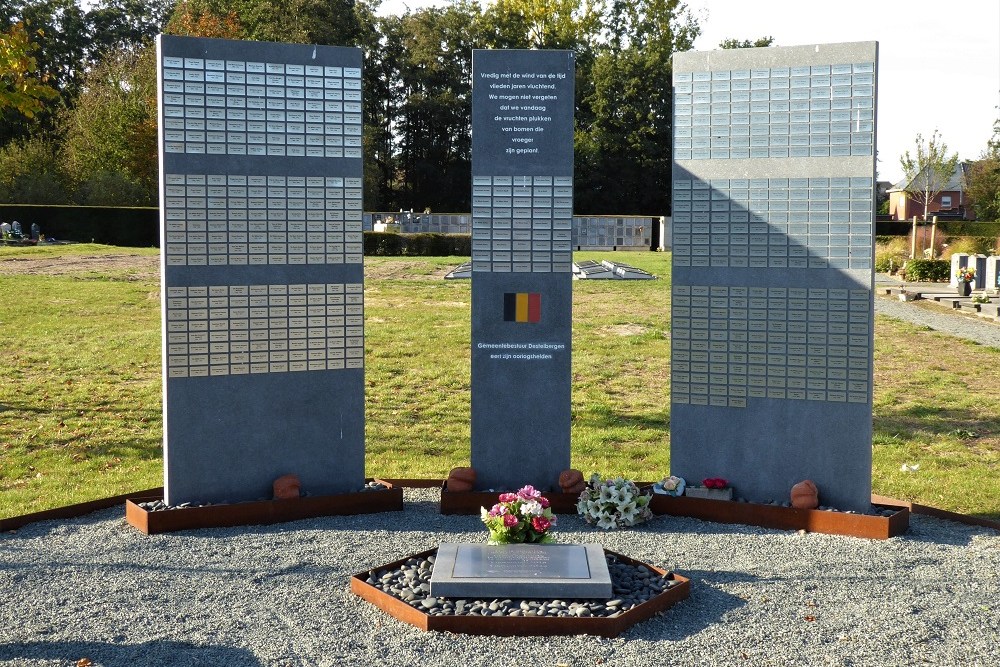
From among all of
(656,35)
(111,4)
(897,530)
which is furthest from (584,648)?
(111,4)

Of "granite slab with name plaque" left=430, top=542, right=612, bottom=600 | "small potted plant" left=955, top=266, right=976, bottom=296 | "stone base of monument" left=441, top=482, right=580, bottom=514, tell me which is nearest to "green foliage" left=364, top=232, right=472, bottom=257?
"small potted plant" left=955, top=266, right=976, bottom=296

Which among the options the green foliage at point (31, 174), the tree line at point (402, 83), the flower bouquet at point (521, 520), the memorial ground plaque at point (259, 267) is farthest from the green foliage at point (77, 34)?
the flower bouquet at point (521, 520)

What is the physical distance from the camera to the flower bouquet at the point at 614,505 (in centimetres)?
754

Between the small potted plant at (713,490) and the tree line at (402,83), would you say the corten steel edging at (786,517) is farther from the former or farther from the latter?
the tree line at (402,83)

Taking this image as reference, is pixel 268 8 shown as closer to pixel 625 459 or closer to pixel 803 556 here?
pixel 625 459

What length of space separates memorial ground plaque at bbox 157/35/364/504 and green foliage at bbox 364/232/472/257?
1011 inches

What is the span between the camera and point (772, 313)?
7.96m

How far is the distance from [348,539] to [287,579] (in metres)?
0.86

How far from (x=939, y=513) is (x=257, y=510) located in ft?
16.5

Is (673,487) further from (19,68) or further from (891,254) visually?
(891,254)

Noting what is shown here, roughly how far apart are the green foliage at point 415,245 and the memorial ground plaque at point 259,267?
84.2ft

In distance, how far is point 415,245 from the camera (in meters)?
34.3

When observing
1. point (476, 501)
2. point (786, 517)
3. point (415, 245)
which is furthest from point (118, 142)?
point (786, 517)

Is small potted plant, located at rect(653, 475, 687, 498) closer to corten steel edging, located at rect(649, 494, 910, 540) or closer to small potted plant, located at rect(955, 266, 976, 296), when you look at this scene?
corten steel edging, located at rect(649, 494, 910, 540)
